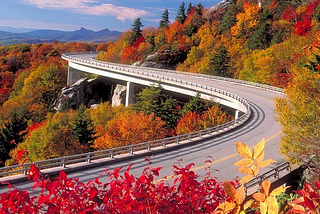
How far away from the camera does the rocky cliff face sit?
64250mm

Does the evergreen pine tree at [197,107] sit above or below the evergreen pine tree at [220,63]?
below

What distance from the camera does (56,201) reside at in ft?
10.2

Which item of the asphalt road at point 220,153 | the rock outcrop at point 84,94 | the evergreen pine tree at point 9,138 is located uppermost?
the asphalt road at point 220,153

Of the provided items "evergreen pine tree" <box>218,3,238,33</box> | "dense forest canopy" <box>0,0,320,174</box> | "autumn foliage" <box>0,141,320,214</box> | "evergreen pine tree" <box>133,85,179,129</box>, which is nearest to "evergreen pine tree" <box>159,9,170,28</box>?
"dense forest canopy" <box>0,0,320,174</box>

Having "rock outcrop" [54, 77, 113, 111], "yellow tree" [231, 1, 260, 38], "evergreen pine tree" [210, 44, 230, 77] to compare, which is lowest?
"rock outcrop" [54, 77, 113, 111]

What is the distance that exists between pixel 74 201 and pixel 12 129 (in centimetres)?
4566

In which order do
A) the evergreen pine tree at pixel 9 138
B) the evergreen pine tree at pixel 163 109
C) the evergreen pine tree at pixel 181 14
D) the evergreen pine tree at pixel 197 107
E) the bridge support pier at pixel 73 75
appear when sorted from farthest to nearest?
the evergreen pine tree at pixel 181 14 → the bridge support pier at pixel 73 75 → the evergreen pine tree at pixel 163 109 → the evergreen pine tree at pixel 197 107 → the evergreen pine tree at pixel 9 138

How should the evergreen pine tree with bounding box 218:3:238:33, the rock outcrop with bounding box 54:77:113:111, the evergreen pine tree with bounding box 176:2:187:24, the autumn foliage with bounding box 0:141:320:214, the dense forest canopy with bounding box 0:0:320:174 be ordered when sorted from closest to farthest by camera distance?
the autumn foliage with bounding box 0:141:320:214, the dense forest canopy with bounding box 0:0:320:174, the rock outcrop with bounding box 54:77:113:111, the evergreen pine tree with bounding box 218:3:238:33, the evergreen pine tree with bounding box 176:2:187:24

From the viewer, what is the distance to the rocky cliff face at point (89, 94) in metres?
64.2

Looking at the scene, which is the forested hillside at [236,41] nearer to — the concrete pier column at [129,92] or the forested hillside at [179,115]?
the forested hillside at [179,115]

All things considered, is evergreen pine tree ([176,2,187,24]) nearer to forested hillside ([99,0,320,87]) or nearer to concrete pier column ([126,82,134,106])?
forested hillside ([99,0,320,87])

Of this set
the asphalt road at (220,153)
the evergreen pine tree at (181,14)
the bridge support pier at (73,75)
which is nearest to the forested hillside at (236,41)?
the evergreen pine tree at (181,14)

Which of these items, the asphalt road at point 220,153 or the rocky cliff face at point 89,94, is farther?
the rocky cliff face at point 89,94

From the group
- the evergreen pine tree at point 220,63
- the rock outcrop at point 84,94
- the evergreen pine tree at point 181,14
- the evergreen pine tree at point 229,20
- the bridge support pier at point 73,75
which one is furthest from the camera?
the evergreen pine tree at point 181,14
